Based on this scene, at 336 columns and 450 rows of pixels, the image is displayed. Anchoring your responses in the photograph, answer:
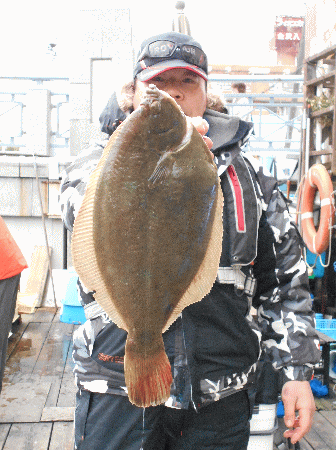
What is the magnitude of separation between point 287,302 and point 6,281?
2335mm

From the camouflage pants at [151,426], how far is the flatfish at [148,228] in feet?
1.46

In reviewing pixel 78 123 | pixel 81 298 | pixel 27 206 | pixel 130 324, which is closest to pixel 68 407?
pixel 81 298

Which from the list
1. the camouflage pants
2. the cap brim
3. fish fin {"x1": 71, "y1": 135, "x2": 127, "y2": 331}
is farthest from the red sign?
fish fin {"x1": 71, "y1": 135, "x2": 127, "y2": 331}

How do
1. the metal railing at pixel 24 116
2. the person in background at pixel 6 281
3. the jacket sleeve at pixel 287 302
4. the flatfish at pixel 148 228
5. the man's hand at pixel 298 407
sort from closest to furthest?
the flatfish at pixel 148 228 → the man's hand at pixel 298 407 → the jacket sleeve at pixel 287 302 → the person in background at pixel 6 281 → the metal railing at pixel 24 116

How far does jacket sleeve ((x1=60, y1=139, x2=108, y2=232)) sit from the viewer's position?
1.57 m

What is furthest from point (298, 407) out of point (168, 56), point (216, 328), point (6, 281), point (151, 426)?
point (6, 281)

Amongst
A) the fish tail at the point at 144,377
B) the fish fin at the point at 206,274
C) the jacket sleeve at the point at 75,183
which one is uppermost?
the jacket sleeve at the point at 75,183

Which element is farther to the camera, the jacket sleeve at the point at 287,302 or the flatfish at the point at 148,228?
the jacket sleeve at the point at 287,302

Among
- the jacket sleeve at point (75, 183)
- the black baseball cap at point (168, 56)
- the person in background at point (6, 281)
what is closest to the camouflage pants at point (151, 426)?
the jacket sleeve at point (75, 183)

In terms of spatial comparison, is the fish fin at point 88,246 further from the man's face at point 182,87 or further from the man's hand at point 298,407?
the man's hand at point 298,407

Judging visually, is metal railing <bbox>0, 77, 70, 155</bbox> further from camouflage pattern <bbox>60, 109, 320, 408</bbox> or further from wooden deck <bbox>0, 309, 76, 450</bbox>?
camouflage pattern <bbox>60, 109, 320, 408</bbox>

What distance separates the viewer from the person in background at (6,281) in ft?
10.9

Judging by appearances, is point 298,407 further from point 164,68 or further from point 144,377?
point 164,68

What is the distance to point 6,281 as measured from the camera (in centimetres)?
337
